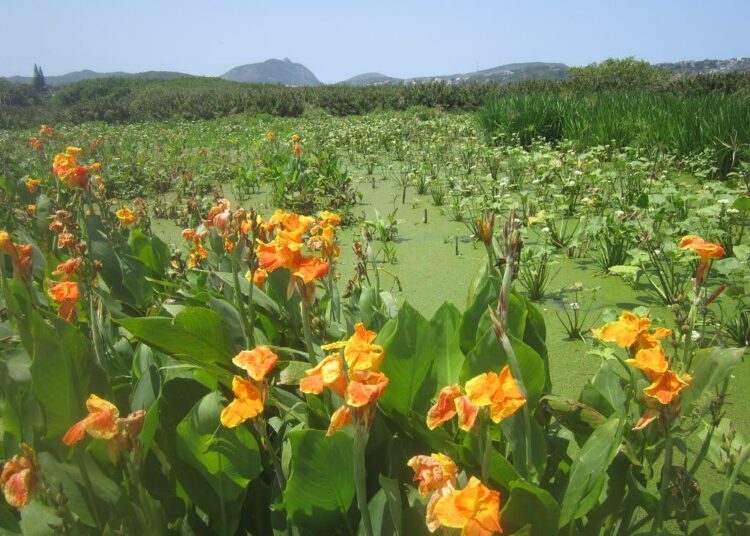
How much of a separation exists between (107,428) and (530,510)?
0.56 meters

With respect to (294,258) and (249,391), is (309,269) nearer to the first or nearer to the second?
(294,258)

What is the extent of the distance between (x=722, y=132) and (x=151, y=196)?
4.61 metres

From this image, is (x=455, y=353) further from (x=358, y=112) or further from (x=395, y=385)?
(x=358, y=112)

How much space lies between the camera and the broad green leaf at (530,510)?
0.73 metres

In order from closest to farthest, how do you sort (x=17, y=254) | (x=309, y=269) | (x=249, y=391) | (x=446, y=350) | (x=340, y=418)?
(x=340, y=418)
(x=249, y=391)
(x=309, y=269)
(x=446, y=350)
(x=17, y=254)

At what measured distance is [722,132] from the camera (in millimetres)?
4098

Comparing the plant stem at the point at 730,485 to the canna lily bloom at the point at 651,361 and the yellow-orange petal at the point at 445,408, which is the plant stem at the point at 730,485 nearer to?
the canna lily bloom at the point at 651,361

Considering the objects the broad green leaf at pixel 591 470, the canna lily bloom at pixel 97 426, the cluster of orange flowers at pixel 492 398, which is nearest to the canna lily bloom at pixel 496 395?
the cluster of orange flowers at pixel 492 398

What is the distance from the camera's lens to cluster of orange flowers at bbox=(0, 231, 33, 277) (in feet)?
3.67

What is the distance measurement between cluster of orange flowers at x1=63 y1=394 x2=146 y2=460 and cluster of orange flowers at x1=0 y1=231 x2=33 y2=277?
598 mm

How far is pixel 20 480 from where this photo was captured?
0.70 m

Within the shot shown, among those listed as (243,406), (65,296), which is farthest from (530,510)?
(65,296)

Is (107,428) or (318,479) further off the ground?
(107,428)

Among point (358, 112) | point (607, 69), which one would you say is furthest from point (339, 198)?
point (607, 69)
